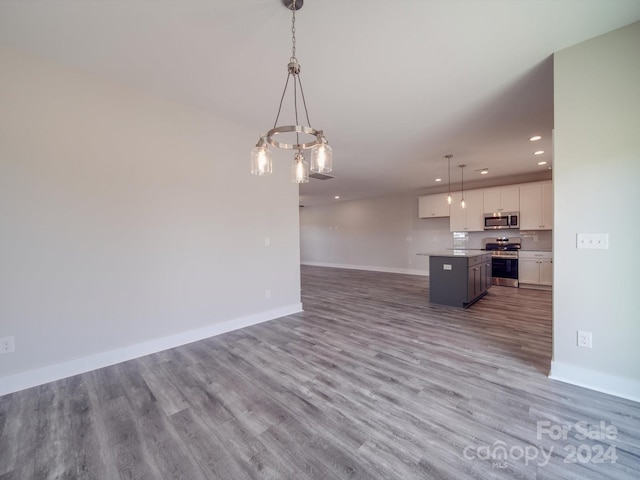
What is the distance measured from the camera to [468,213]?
696 centimetres

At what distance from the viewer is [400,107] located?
123 inches

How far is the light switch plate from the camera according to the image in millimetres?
2068

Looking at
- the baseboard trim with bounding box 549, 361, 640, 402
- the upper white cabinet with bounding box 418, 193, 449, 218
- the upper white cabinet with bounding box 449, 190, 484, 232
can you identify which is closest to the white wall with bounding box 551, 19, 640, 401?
the baseboard trim with bounding box 549, 361, 640, 402

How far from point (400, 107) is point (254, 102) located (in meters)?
1.71

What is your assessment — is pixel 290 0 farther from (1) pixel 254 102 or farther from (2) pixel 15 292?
(2) pixel 15 292

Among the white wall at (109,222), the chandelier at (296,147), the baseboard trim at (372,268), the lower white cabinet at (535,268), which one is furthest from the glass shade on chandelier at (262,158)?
the baseboard trim at (372,268)

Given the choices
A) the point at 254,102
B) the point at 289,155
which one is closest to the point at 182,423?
the point at 254,102

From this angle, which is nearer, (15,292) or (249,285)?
(15,292)

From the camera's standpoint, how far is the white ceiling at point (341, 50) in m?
1.80

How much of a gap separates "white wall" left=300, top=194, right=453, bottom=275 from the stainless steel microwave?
4.03 feet

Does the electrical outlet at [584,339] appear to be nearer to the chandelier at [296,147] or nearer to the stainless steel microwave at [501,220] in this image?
the chandelier at [296,147]

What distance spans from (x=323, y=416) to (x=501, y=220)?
6503 mm

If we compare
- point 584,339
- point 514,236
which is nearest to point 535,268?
point 514,236

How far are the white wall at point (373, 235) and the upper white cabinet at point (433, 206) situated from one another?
13.9 inches
